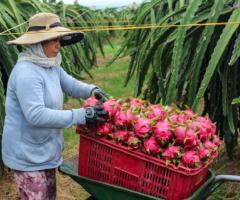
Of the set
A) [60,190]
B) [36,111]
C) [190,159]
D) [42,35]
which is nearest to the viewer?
[190,159]

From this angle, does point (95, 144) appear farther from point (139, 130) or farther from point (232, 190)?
point (232, 190)

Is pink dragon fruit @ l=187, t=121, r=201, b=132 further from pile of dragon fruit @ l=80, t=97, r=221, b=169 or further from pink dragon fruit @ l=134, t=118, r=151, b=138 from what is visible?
pink dragon fruit @ l=134, t=118, r=151, b=138

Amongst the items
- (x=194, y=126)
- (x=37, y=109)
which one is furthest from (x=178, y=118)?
(x=37, y=109)

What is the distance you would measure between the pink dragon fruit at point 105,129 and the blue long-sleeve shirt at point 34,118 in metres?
0.13

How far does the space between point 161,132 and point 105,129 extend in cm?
30

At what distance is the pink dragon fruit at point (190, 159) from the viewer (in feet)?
7.00

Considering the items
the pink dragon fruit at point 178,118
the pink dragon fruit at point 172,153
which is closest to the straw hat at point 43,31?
the pink dragon fruit at point 178,118

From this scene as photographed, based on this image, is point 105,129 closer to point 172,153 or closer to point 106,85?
point 172,153

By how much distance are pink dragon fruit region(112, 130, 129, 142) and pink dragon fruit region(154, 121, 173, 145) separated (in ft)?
0.49

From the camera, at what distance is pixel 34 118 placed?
2514 millimetres

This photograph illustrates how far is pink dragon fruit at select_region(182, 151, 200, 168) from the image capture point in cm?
213

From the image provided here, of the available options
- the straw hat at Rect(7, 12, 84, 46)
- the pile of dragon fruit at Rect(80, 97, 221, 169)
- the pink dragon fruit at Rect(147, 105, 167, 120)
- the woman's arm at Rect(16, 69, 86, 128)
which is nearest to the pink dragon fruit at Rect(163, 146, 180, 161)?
the pile of dragon fruit at Rect(80, 97, 221, 169)

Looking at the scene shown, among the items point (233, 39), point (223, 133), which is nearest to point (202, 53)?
point (233, 39)

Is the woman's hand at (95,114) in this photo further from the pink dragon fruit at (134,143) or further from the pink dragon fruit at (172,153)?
the pink dragon fruit at (172,153)
